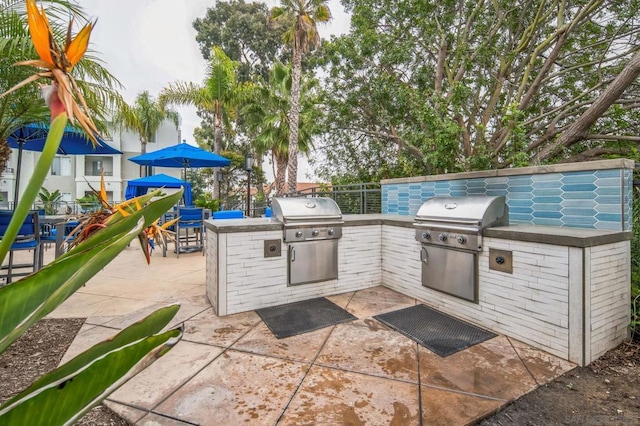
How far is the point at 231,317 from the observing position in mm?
3396

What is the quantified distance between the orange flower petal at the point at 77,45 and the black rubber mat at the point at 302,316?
2.65m

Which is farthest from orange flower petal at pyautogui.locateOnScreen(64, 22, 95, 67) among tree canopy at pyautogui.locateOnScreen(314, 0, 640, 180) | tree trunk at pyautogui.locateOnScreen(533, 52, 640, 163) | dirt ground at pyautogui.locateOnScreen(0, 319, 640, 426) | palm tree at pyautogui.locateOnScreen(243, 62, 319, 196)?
palm tree at pyautogui.locateOnScreen(243, 62, 319, 196)

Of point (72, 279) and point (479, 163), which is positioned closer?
point (72, 279)

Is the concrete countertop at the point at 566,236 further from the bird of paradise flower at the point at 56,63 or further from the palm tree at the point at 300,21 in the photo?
the palm tree at the point at 300,21

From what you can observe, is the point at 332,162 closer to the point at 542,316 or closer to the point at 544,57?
the point at 544,57

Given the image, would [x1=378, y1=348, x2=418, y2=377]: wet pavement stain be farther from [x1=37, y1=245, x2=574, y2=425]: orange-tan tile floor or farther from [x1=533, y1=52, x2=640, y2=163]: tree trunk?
[x1=533, y1=52, x2=640, y2=163]: tree trunk

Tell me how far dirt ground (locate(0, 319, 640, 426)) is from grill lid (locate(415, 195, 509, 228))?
136 centimetres

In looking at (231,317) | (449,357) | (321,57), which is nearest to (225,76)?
(321,57)

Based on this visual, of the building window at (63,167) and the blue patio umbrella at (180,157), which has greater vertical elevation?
the building window at (63,167)

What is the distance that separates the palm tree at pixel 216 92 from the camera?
13.2 meters

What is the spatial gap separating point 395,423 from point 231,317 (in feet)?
6.79

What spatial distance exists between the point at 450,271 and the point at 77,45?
3510mm

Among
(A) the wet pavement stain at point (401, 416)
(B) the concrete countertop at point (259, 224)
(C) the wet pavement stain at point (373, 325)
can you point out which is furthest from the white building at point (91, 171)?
(A) the wet pavement stain at point (401, 416)

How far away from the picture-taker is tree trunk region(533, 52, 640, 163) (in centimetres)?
554
